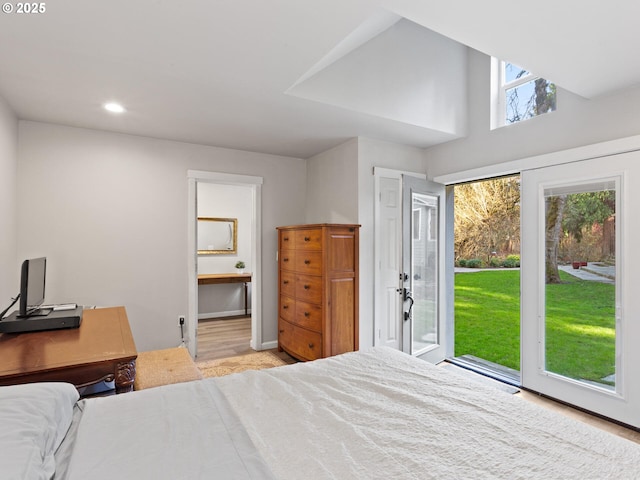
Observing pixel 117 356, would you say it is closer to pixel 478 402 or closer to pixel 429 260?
pixel 478 402

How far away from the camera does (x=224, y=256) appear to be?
239 inches

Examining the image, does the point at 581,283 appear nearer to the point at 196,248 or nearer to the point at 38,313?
the point at 196,248

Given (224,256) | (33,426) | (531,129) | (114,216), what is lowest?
(33,426)

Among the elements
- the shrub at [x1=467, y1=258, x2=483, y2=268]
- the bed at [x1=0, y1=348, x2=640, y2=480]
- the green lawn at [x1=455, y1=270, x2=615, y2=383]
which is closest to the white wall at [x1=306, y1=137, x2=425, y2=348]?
the green lawn at [x1=455, y1=270, x2=615, y2=383]

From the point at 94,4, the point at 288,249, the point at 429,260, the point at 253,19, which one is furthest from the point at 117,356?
the point at 429,260

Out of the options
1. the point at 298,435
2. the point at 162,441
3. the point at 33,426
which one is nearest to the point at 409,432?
the point at 298,435

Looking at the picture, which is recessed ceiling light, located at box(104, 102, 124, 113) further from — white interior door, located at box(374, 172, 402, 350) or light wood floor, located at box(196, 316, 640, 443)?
light wood floor, located at box(196, 316, 640, 443)

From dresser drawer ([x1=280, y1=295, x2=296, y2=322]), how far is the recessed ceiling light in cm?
239

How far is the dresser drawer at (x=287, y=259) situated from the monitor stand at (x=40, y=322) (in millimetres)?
2007

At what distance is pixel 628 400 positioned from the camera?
7.95ft

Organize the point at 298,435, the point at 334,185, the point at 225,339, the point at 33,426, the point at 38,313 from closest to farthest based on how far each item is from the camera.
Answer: the point at 33,426 < the point at 298,435 < the point at 38,313 < the point at 334,185 < the point at 225,339

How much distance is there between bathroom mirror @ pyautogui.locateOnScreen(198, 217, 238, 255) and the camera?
5914 mm

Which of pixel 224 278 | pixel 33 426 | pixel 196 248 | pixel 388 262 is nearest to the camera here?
pixel 33 426

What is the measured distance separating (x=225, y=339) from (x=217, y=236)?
207cm
